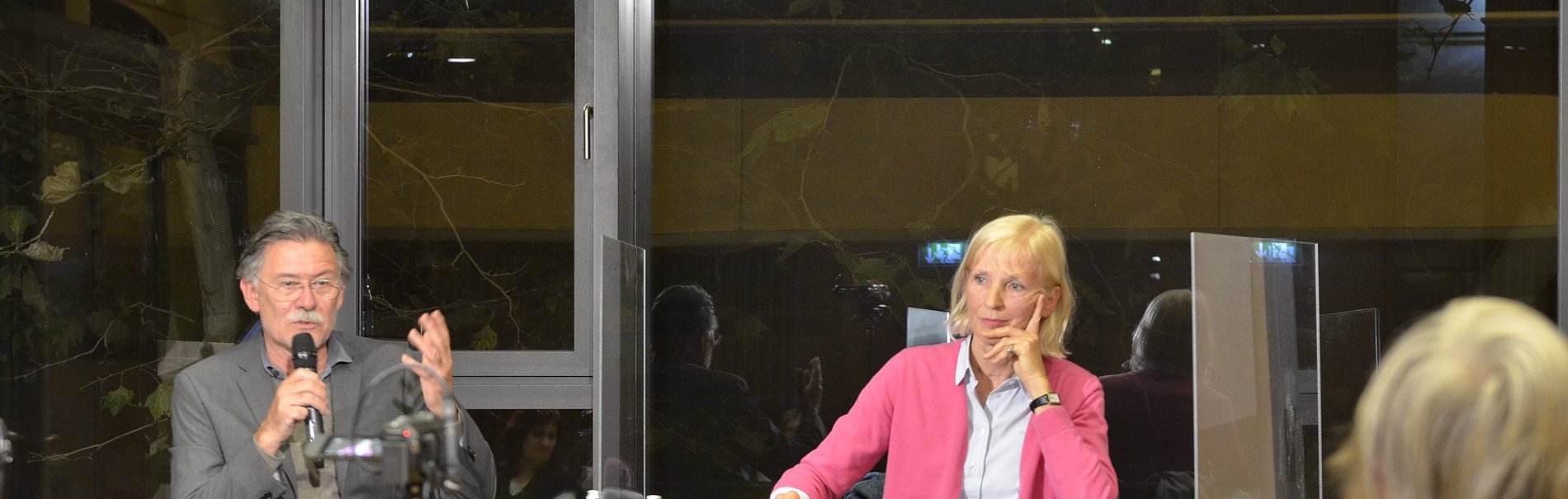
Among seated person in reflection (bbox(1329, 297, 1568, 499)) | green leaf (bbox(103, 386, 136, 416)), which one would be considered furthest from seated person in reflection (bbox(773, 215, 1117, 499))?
green leaf (bbox(103, 386, 136, 416))

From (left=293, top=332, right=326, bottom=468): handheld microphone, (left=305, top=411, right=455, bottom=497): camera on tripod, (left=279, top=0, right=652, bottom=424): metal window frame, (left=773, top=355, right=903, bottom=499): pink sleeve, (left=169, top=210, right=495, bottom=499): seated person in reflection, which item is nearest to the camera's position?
(left=305, top=411, right=455, bottom=497): camera on tripod

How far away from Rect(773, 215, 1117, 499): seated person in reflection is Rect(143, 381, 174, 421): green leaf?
153 cm

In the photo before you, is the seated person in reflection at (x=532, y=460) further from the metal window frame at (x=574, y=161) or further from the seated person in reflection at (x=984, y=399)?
the seated person in reflection at (x=984, y=399)

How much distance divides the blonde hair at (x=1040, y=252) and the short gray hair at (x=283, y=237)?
1210mm

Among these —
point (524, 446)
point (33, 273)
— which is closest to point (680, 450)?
point (524, 446)

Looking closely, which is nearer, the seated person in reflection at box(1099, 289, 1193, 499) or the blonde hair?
the blonde hair

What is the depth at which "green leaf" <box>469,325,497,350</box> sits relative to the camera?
2.92 m

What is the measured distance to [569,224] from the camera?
2.91 metres

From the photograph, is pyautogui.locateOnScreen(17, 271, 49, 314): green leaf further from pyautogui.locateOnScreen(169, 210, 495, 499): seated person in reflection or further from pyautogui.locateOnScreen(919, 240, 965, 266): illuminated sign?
pyautogui.locateOnScreen(919, 240, 965, 266): illuminated sign

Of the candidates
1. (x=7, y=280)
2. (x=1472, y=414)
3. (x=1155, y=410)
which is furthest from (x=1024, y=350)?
(x=7, y=280)

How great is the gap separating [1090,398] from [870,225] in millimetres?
769

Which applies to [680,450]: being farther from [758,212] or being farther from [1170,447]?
[1170,447]

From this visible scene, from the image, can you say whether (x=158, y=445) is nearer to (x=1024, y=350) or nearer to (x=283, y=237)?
(x=283, y=237)

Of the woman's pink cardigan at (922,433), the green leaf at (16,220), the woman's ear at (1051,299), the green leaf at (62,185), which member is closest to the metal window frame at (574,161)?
the green leaf at (62,185)
